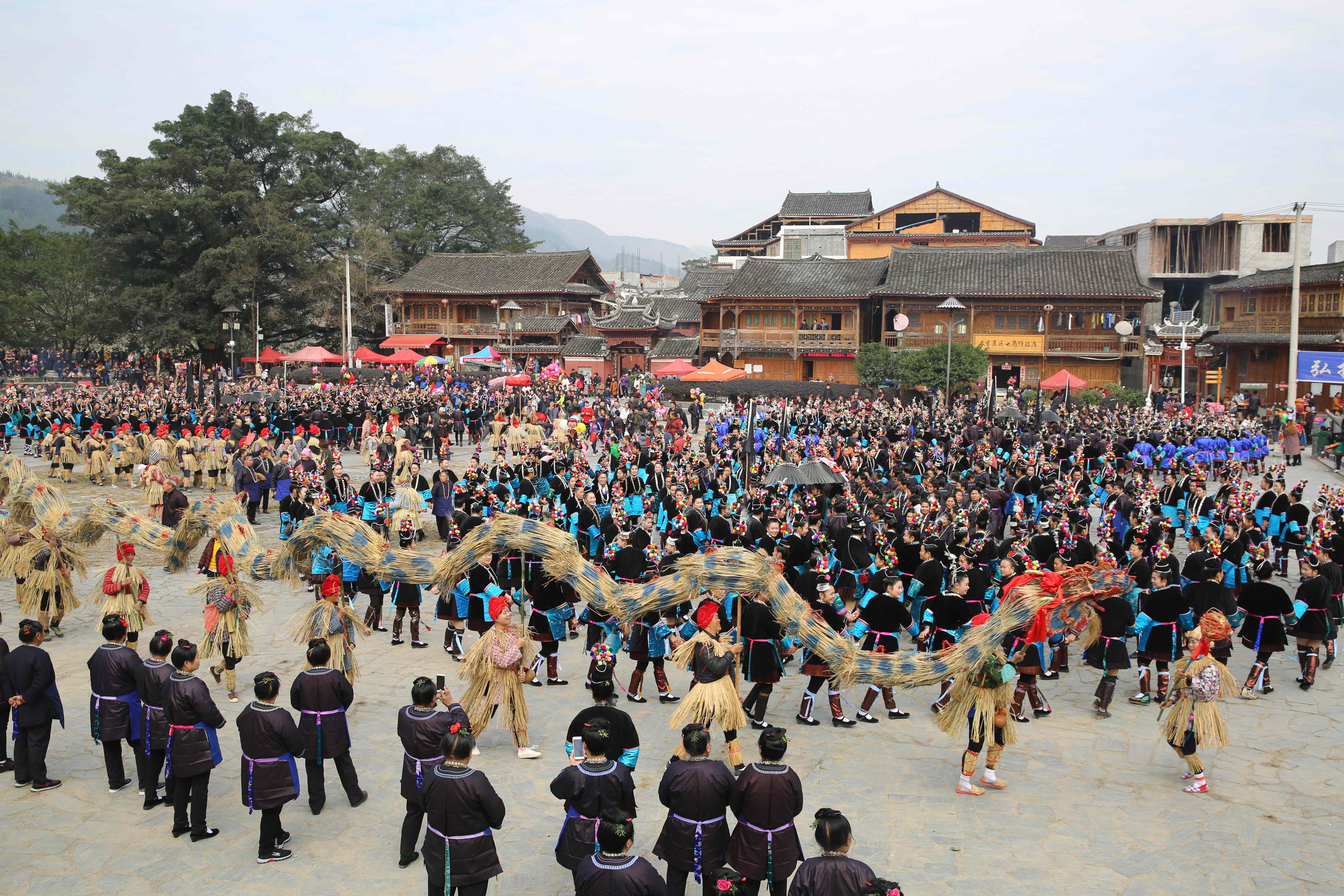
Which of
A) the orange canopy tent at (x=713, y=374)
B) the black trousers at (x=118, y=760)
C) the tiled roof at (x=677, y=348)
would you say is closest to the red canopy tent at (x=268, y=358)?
the tiled roof at (x=677, y=348)

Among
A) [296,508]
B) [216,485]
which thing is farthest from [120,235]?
[296,508]

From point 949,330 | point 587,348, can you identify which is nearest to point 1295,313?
point 949,330

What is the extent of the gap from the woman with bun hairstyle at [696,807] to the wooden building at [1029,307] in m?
38.8

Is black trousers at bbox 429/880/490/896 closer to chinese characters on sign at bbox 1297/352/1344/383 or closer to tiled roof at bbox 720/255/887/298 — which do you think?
chinese characters on sign at bbox 1297/352/1344/383

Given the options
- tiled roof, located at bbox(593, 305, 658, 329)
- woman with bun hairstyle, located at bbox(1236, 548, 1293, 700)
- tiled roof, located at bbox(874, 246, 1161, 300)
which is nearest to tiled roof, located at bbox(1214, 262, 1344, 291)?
tiled roof, located at bbox(874, 246, 1161, 300)

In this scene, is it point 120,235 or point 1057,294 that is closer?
point 1057,294

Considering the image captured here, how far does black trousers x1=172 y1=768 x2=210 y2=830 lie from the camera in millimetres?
6734

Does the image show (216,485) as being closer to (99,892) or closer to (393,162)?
(99,892)

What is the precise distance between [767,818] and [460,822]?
1811mm

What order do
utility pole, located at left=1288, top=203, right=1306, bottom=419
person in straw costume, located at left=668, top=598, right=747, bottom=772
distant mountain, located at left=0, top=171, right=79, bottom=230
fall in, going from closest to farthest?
1. person in straw costume, located at left=668, top=598, right=747, bottom=772
2. utility pole, located at left=1288, top=203, right=1306, bottom=419
3. distant mountain, located at left=0, top=171, right=79, bottom=230

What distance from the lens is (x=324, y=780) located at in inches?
288

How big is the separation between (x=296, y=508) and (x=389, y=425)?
1041cm

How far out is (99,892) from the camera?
607cm

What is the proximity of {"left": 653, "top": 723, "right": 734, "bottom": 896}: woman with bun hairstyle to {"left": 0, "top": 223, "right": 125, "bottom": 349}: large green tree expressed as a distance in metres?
50.3
